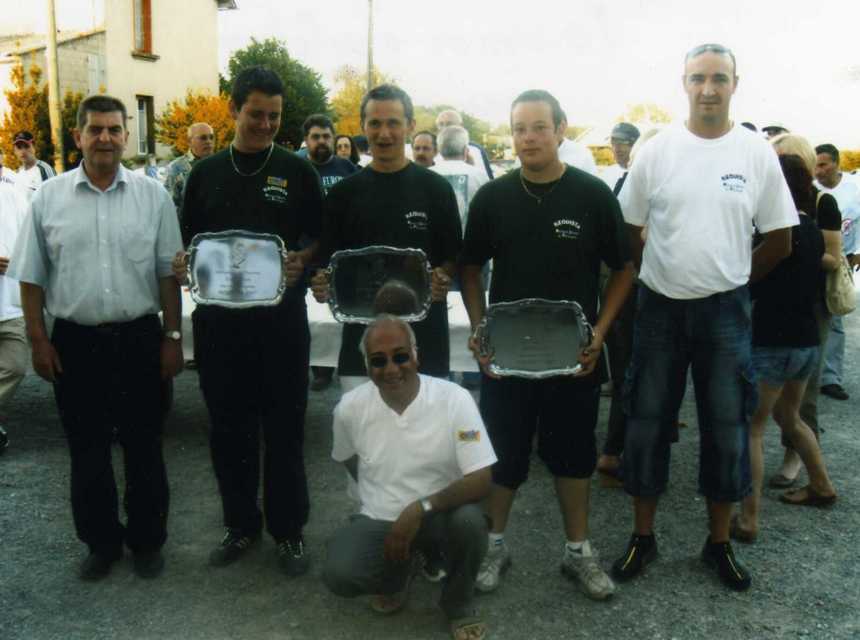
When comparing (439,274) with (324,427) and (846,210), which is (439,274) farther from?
(846,210)

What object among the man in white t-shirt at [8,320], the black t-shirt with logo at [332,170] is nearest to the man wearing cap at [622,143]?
the black t-shirt with logo at [332,170]

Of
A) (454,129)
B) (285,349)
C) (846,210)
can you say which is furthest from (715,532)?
(846,210)

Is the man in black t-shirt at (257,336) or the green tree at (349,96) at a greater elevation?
the green tree at (349,96)

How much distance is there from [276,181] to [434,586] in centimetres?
180

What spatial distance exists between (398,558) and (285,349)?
3.41 feet

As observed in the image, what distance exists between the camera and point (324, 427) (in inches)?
231

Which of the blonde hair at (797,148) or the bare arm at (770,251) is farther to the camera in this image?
the blonde hair at (797,148)

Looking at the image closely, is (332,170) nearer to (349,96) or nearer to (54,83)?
(54,83)

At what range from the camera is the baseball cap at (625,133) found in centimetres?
664

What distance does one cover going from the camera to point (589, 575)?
3.47 meters

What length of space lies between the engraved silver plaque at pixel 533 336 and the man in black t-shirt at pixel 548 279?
5 cm

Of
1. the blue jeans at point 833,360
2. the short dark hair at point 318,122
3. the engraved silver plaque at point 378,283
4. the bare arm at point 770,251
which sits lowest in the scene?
the blue jeans at point 833,360

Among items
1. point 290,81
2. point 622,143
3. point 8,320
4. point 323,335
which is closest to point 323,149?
point 323,335

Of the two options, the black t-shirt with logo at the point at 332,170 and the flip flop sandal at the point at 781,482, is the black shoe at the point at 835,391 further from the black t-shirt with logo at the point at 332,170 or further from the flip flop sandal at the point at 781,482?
the black t-shirt with logo at the point at 332,170
